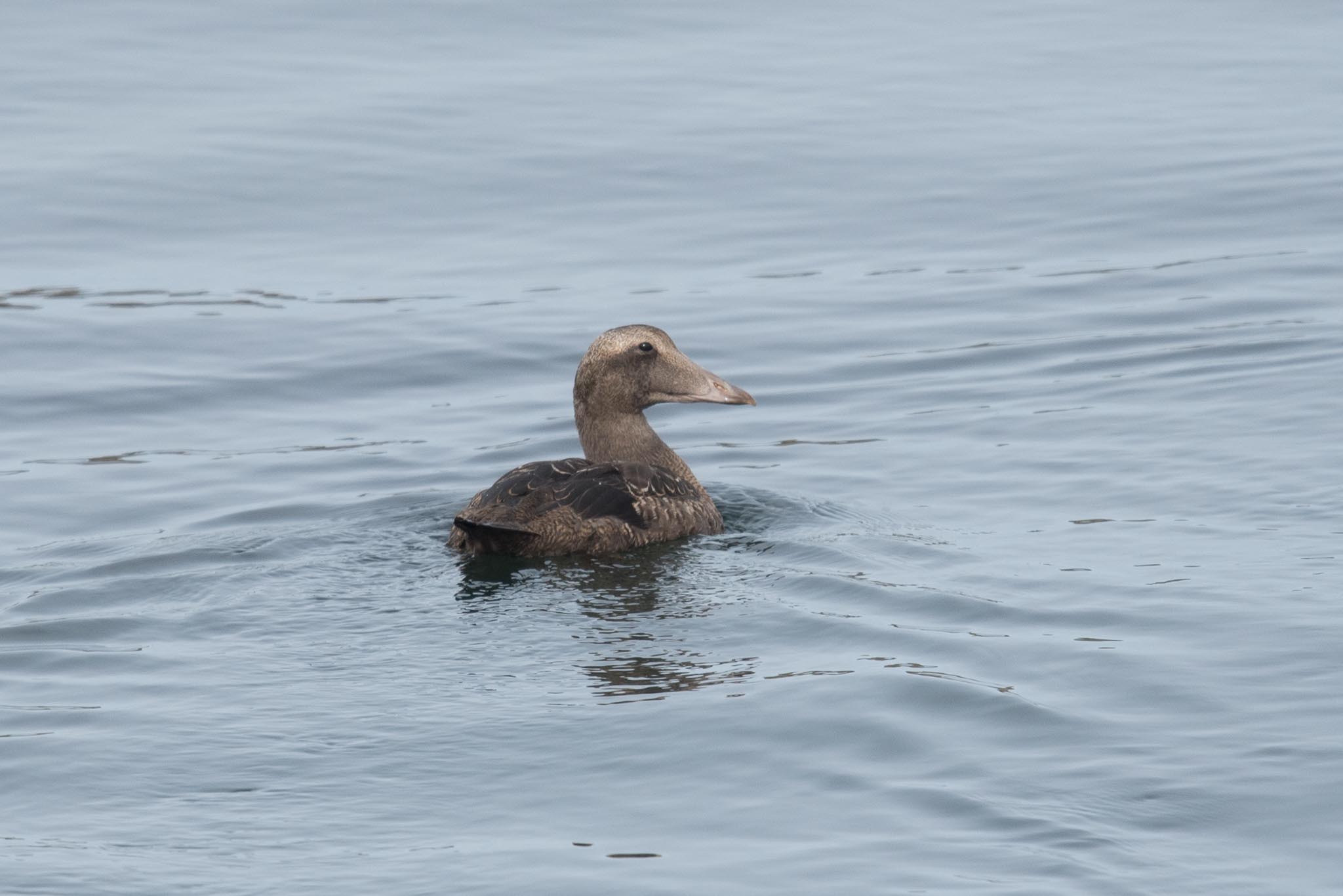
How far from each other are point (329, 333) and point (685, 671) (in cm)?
776

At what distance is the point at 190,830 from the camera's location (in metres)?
6.33

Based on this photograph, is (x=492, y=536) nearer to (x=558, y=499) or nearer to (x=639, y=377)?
(x=558, y=499)

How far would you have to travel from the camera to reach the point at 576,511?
9.60 metres

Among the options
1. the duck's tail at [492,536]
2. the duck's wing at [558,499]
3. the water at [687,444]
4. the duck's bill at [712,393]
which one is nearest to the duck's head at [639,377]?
the duck's bill at [712,393]

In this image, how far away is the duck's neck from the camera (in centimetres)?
1083

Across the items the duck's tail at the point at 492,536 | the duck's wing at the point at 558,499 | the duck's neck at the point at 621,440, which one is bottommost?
the duck's tail at the point at 492,536

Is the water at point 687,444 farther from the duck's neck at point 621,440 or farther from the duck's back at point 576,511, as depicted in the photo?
the duck's neck at point 621,440

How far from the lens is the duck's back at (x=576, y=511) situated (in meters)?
9.48

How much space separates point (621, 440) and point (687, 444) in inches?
79.6

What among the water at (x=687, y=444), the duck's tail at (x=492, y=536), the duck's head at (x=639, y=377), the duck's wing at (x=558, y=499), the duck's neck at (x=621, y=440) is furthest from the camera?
the duck's neck at (x=621, y=440)

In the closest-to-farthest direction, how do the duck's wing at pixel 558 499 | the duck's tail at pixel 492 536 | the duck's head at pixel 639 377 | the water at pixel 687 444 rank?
1. the water at pixel 687 444
2. the duck's tail at pixel 492 536
3. the duck's wing at pixel 558 499
4. the duck's head at pixel 639 377

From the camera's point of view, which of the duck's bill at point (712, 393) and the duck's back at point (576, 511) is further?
the duck's bill at point (712, 393)

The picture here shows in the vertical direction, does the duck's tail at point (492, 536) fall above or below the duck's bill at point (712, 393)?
below

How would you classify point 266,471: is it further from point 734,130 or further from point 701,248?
point 734,130
